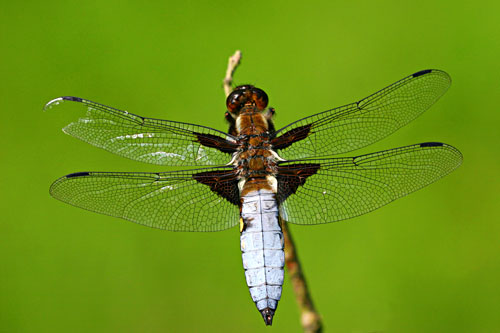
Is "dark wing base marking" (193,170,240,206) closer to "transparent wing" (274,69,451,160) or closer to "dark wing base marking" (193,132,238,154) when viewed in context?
"dark wing base marking" (193,132,238,154)

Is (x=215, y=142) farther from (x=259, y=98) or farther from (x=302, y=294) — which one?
(x=302, y=294)

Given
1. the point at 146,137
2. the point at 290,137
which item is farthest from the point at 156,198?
the point at 290,137

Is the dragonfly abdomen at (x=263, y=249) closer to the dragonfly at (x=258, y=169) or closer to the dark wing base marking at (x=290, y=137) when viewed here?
the dragonfly at (x=258, y=169)

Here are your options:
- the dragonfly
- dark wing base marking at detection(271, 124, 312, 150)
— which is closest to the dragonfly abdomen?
the dragonfly

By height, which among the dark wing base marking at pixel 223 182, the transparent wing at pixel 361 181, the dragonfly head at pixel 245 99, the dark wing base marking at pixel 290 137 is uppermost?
the dragonfly head at pixel 245 99

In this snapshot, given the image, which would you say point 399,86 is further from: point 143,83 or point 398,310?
point 143,83

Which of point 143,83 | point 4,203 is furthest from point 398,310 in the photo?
Result: point 4,203

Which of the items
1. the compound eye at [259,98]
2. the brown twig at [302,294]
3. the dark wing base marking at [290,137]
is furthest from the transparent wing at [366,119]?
the brown twig at [302,294]
